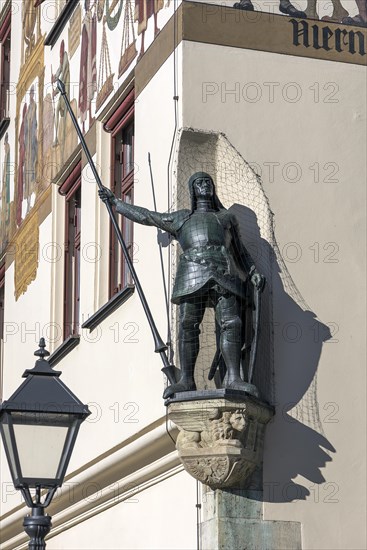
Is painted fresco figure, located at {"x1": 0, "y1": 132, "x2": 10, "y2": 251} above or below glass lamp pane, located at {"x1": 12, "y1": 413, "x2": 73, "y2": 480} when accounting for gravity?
above

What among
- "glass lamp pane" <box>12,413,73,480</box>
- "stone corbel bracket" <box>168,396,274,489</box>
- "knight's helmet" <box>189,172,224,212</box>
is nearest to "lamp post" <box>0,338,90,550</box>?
"glass lamp pane" <box>12,413,73,480</box>

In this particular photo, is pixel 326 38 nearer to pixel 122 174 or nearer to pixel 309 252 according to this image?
pixel 309 252

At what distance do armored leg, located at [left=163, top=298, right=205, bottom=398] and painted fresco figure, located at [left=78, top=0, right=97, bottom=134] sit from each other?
12.8ft

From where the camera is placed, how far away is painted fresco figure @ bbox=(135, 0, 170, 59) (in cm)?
1210

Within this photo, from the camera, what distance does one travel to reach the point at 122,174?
13188 mm

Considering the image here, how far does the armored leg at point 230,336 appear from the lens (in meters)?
10.3

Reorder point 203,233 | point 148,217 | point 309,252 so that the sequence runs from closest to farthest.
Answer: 1. point 203,233
2. point 148,217
3. point 309,252

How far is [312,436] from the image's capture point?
1079 cm

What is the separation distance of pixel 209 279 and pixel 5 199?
800 cm

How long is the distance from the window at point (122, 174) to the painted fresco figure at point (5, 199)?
14.7ft

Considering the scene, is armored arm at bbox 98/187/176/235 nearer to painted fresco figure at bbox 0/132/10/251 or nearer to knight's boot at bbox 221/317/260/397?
knight's boot at bbox 221/317/260/397

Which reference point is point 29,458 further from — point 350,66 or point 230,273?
point 350,66

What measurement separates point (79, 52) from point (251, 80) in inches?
144

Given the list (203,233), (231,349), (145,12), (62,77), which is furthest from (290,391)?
(62,77)
